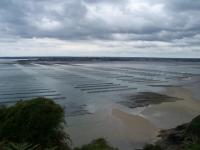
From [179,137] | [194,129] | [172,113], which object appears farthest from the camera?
[172,113]

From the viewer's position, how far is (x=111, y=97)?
44.4m

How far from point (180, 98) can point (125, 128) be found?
19886 millimetres

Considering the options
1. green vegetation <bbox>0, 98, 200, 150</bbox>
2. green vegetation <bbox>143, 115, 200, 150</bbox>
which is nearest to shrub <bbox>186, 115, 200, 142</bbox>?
green vegetation <bbox>143, 115, 200, 150</bbox>

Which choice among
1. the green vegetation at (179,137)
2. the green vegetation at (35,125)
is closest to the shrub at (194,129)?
the green vegetation at (179,137)

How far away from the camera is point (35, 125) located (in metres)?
13.2

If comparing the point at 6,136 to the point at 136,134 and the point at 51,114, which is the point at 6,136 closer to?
the point at 51,114

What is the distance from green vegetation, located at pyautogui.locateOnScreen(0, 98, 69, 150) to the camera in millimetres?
12930

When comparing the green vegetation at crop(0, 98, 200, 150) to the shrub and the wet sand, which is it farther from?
the wet sand

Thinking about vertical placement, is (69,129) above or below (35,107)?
below

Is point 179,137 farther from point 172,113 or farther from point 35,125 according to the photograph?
point 35,125

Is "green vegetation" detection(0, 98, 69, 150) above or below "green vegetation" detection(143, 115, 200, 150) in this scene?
above

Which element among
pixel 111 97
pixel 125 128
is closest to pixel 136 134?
pixel 125 128

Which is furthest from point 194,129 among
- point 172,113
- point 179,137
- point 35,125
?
point 35,125

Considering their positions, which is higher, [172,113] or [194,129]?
[194,129]
